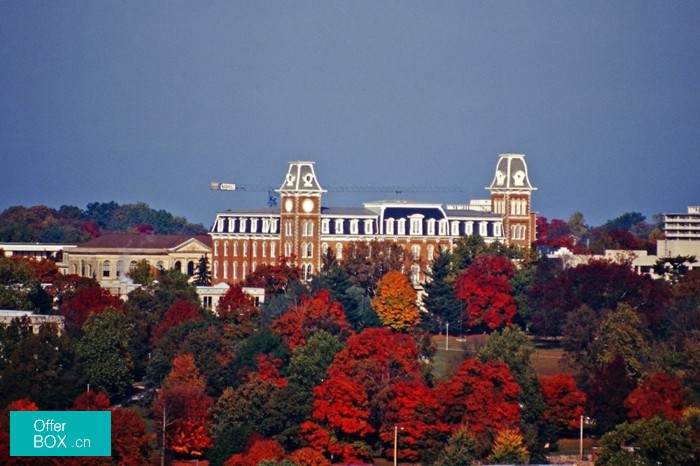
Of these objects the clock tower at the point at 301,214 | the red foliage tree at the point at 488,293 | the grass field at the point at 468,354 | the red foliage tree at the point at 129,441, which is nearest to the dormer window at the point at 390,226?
the clock tower at the point at 301,214

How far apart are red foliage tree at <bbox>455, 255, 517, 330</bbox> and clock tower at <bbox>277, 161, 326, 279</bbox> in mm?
22845

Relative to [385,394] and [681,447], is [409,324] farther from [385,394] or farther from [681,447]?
[681,447]

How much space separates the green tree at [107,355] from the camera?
11231 cm

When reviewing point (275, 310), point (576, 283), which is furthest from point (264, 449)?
point (576, 283)

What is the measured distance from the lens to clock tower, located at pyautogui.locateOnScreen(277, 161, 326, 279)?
168375mm

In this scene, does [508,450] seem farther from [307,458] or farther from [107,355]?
[107,355]

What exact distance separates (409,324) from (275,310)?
11553 mm

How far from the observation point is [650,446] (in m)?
95.2

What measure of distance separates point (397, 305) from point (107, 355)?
30.9 meters

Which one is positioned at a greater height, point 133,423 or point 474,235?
point 474,235

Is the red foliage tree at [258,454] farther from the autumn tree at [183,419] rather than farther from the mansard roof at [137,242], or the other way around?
the mansard roof at [137,242]

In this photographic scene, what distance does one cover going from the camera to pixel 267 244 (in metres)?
171

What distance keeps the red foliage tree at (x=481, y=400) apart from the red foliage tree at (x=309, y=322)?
15025 millimetres

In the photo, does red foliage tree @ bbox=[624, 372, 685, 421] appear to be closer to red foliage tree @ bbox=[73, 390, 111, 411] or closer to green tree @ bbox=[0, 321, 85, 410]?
red foliage tree @ bbox=[73, 390, 111, 411]
